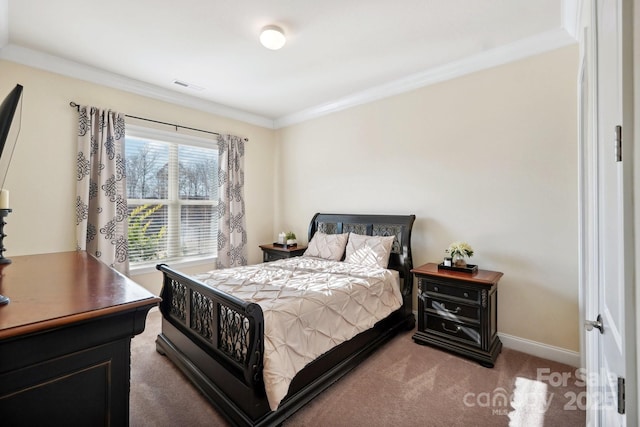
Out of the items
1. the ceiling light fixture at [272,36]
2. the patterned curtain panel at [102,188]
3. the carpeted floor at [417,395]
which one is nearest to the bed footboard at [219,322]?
the carpeted floor at [417,395]

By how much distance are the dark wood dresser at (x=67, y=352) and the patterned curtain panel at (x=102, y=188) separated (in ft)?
7.50

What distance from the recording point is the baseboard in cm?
239

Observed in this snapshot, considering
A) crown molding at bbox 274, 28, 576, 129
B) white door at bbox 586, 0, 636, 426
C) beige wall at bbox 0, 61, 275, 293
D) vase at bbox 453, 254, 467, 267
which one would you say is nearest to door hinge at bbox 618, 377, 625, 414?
white door at bbox 586, 0, 636, 426

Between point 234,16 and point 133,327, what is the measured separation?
2.34m

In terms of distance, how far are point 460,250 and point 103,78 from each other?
422 centimetres

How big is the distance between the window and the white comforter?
1.51 metres

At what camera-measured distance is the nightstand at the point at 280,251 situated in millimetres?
4086

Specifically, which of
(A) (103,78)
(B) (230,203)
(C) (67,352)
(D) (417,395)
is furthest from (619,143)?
(A) (103,78)

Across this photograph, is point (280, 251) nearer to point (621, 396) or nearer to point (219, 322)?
point (219, 322)

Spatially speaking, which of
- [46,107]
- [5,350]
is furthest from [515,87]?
[46,107]

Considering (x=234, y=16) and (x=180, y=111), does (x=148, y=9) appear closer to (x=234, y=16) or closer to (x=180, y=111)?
(x=234, y=16)

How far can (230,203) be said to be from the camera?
14.0ft

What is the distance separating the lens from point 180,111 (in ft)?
12.6

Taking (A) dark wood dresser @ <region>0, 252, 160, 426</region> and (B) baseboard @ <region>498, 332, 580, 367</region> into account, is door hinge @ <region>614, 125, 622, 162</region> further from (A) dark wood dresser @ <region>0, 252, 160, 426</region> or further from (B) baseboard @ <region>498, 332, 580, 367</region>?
(B) baseboard @ <region>498, 332, 580, 367</region>
